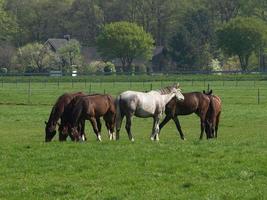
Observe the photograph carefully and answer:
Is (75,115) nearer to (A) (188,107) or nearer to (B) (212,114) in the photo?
(A) (188,107)

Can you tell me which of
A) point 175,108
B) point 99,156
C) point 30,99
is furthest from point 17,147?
point 30,99

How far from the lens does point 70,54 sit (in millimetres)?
104000

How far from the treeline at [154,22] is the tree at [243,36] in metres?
4.16

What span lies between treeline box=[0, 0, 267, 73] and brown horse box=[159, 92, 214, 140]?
81.2 metres

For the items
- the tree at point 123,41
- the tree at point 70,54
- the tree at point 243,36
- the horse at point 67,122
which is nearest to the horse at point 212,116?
the horse at point 67,122

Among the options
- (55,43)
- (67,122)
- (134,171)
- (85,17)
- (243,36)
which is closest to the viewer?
(134,171)

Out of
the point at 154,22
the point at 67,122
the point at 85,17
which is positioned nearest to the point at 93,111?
the point at 67,122

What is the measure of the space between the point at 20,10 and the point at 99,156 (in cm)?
10875

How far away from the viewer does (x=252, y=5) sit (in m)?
117

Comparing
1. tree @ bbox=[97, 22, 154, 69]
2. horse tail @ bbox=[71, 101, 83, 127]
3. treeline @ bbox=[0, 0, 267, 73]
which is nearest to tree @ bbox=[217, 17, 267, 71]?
treeline @ bbox=[0, 0, 267, 73]

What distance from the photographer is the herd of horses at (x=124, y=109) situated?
19.5 m

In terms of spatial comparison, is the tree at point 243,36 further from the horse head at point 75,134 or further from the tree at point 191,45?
the horse head at point 75,134

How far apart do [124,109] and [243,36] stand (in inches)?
3187

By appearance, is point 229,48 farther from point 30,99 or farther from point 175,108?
point 175,108
